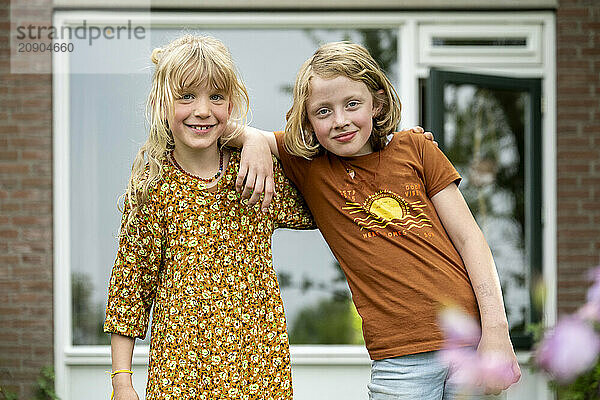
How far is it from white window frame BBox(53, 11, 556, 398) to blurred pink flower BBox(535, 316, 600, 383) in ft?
13.4

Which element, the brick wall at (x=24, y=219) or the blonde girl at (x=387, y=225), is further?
the brick wall at (x=24, y=219)

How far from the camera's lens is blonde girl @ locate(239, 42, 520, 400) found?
1.86m

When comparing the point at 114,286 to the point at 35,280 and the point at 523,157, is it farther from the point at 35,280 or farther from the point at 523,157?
the point at 523,157

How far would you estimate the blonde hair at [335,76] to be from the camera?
6.30 ft

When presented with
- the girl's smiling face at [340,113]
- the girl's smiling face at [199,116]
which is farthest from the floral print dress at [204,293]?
the girl's smiling face at [340,113]

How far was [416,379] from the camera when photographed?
1.84m

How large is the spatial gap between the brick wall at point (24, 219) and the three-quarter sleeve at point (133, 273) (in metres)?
2.80

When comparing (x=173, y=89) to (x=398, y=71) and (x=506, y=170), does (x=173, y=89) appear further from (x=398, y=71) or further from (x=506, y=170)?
(x=506, y=170)

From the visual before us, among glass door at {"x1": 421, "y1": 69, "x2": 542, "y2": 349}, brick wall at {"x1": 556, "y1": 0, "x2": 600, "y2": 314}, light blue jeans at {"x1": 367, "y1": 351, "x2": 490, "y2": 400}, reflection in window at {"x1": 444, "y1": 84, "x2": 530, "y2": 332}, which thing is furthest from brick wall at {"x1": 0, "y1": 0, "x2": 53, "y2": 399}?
light blue jeans at {"x1": 367, "y1": 351, "x2": 490, "y2": 400}

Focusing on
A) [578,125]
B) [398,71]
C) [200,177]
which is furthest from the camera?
[398,71]

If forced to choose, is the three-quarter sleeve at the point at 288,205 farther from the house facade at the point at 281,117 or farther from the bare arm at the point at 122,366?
the house facade at the point at 281,117

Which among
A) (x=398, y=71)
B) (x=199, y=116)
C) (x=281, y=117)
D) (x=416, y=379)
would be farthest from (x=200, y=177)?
(x=398, y=71)

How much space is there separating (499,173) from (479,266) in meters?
2.84
